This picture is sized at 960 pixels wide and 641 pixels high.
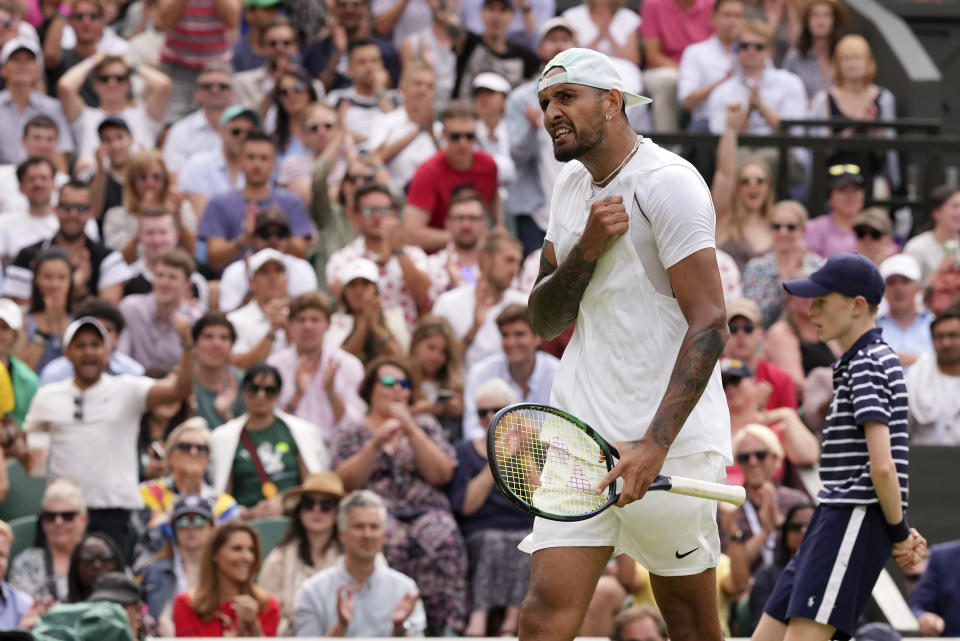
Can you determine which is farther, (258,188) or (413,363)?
(258,188)

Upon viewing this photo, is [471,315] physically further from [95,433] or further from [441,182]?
[95,433]

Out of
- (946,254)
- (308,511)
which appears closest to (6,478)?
(308,511)

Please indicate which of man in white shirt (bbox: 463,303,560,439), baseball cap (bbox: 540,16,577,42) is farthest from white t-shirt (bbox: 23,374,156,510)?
baseball cap (bbox: 540,16,577,42)

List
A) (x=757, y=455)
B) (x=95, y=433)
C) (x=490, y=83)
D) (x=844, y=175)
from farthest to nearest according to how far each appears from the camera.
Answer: (x=490, y=83), (x=844, y=175), (x=95, y=433), (x=757, y=455)

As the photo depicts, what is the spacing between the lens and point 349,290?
10.4 metres

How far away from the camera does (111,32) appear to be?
558 inches

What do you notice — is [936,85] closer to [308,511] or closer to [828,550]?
[308,511]

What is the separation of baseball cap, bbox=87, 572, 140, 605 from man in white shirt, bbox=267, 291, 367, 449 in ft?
7.83

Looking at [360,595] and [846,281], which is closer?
[846,281]

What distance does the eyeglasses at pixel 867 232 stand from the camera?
11.9 metres

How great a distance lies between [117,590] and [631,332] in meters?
3.74

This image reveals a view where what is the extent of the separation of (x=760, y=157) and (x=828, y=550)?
7.46 m

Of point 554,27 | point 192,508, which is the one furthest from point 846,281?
point 554,27

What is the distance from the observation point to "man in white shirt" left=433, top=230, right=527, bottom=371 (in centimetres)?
1043
